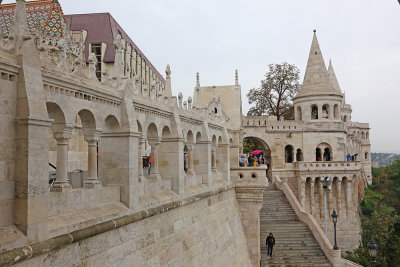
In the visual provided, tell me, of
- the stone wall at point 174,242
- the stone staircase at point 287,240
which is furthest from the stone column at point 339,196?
the stone wall at point 174,242

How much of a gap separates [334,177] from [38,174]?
31.4 m

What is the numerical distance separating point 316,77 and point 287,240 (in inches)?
761

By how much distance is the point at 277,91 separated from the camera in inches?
1677

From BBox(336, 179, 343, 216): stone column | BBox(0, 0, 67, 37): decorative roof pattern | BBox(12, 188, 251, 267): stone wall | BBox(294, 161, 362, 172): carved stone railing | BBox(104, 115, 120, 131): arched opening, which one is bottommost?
BBox(336, 179, 343, 216): stone column

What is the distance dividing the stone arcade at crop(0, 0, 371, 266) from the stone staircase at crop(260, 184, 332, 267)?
214 millimetres

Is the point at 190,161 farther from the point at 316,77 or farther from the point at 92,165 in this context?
the point at 316,77

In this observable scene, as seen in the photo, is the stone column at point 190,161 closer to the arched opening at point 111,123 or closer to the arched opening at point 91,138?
the arched opening at point 111,123

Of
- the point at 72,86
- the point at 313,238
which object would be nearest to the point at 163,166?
the point at 72,86

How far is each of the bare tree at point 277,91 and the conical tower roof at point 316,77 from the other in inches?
203

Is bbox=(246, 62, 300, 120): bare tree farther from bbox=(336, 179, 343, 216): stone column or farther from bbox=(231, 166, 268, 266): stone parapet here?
bbox=(231, 166, 268, 266): stone parapet

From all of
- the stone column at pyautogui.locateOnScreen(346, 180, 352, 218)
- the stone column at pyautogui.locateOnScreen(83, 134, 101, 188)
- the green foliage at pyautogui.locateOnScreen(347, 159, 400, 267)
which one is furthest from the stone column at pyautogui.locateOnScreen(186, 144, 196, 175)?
the stone column at pyautogui.locateOnScreen(346, 180, 352, 218)

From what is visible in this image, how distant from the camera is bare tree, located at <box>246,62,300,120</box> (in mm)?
42312

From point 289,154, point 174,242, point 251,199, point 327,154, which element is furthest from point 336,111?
point 174,242

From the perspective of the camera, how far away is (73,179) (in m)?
9.44
